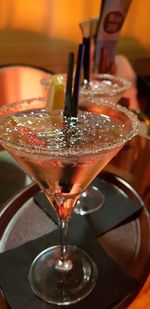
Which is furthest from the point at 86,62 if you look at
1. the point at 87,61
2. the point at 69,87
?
the point at 69,87

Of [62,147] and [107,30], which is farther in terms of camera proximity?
[107,30]

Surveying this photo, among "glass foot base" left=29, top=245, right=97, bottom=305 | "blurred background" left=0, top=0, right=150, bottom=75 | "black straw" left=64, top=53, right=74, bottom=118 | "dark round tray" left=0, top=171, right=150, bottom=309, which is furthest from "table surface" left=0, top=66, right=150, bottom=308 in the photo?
"blurred background" left=0, top=0, right=150, bottom=75

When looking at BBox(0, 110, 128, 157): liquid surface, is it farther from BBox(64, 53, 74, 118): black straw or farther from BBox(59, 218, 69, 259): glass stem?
BBox(59, 218, 69, 259): glass stem

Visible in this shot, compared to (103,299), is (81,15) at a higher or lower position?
higher

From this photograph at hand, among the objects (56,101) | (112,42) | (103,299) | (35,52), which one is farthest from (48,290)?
(35,52)

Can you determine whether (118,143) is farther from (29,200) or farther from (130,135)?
(29,200)

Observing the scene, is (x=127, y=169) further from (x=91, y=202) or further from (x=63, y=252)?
(x=63, y=252)

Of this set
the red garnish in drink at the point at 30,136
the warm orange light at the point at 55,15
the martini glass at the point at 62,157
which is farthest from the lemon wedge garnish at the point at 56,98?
the warm orange light at the point at 55,15
